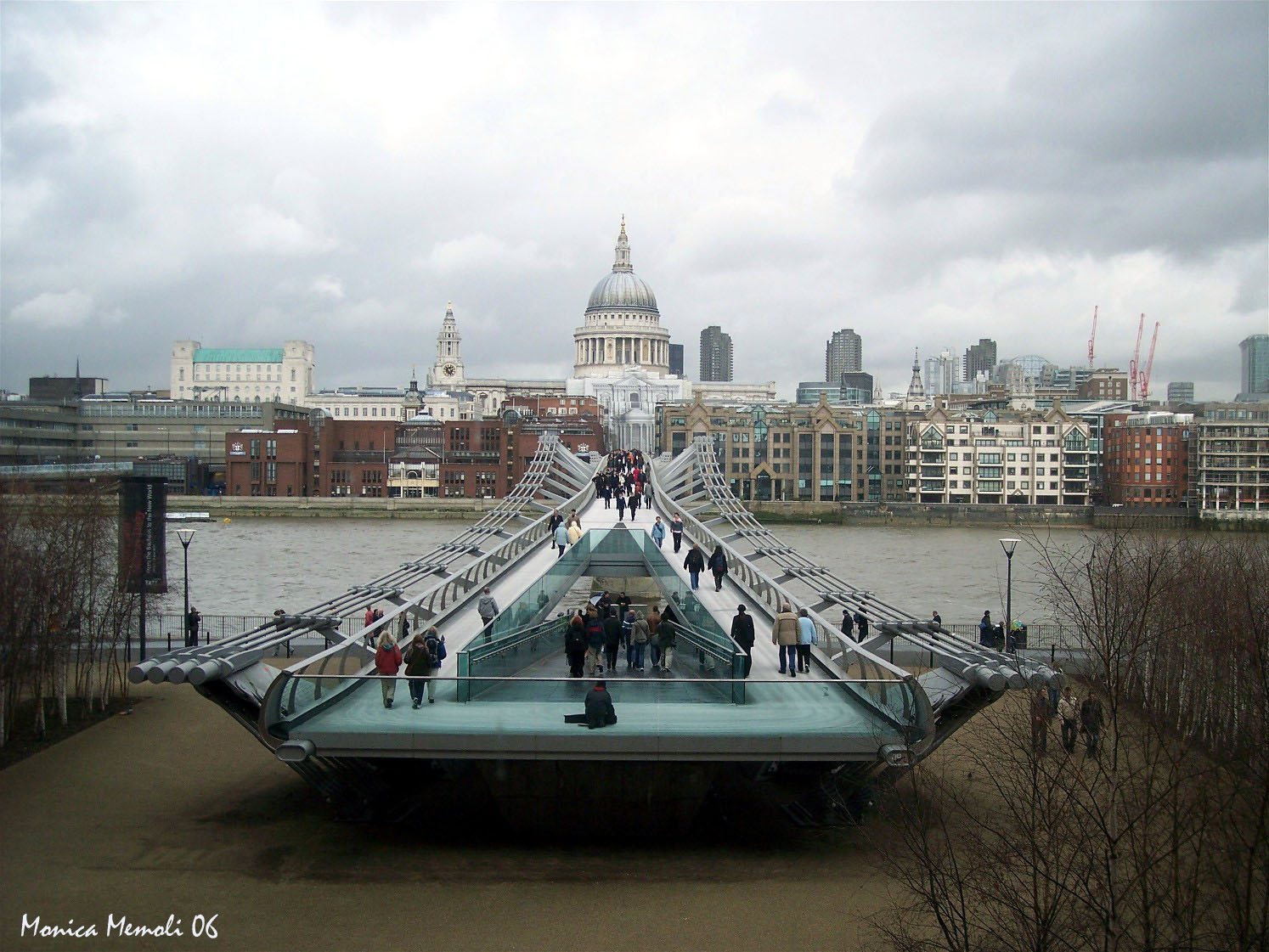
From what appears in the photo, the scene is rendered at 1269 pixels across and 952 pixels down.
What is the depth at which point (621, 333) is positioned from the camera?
10225cm

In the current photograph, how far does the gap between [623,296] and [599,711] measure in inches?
3817

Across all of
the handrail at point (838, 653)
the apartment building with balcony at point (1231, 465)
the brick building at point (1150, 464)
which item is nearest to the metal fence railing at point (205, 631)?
the handrail at point (838, 653)

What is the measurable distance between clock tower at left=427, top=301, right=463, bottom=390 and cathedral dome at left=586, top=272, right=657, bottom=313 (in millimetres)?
11713

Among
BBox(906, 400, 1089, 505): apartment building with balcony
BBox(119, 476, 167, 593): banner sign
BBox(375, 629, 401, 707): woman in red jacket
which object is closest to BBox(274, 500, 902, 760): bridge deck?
BBox(375, 629, 401, 707): woman in red jacket

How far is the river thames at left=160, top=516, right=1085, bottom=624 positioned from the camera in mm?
23469

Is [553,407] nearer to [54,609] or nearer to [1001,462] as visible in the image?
[1001,462]

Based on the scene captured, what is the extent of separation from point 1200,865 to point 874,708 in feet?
9.50

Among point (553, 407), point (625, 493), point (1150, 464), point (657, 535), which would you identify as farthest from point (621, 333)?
point (657, 535)

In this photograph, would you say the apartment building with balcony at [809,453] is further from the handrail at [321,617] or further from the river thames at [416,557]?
the handrail at [321,617]

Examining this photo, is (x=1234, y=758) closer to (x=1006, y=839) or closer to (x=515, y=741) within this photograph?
(x=1006, y=839)

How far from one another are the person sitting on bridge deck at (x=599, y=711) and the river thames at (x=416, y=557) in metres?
6.97

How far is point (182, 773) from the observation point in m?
10.2

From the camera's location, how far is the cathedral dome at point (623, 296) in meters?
103

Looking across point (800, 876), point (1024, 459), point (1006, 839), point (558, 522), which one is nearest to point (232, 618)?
point (558, 522)
